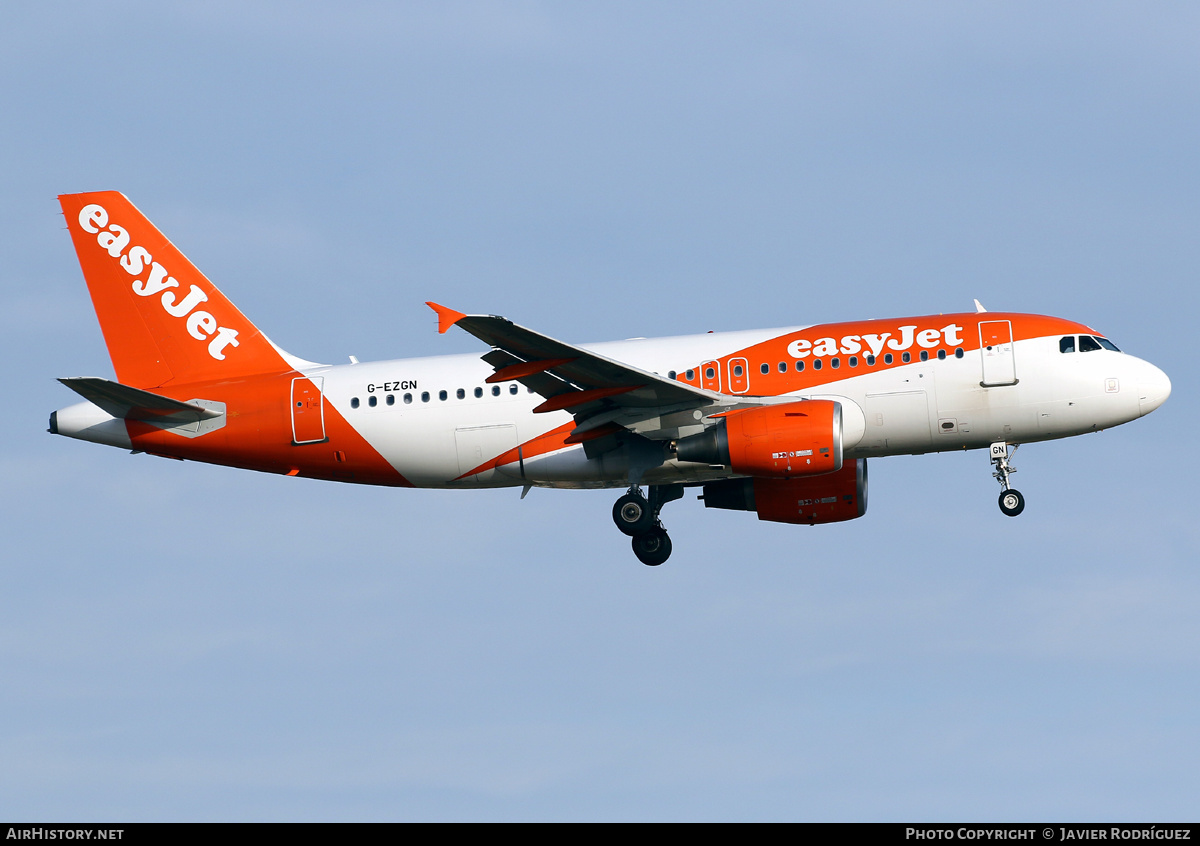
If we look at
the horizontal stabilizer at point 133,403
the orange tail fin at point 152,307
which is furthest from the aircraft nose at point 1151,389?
the horizontal stabilizer at point 133,403

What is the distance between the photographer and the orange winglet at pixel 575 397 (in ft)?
120

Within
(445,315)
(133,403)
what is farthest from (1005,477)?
(133,403)

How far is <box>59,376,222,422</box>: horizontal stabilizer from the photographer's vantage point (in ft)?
123

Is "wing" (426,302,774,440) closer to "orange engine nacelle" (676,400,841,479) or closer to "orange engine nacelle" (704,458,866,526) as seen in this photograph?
"orange engine nacelle" (676,400,841,479)

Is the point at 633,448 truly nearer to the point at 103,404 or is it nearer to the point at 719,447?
the point at 719,447

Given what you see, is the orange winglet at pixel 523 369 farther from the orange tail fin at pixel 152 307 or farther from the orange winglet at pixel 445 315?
the orange tail fin at pixel 152 307

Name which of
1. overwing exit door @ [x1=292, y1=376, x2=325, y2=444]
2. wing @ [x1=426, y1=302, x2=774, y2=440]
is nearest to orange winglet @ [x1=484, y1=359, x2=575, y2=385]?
wing @ [x1=426, y1=302, x2=774, y2=440]

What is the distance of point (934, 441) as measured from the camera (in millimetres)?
37406

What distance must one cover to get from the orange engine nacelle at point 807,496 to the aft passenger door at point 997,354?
4.97 meters

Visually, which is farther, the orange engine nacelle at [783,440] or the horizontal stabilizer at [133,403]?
the horizontal stabilizer at [133,403]

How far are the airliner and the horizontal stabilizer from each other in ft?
0.20

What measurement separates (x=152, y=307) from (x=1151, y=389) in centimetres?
2609

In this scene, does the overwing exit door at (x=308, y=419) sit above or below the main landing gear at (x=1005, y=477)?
above

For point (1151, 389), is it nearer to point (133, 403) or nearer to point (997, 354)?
point (997, 354)
